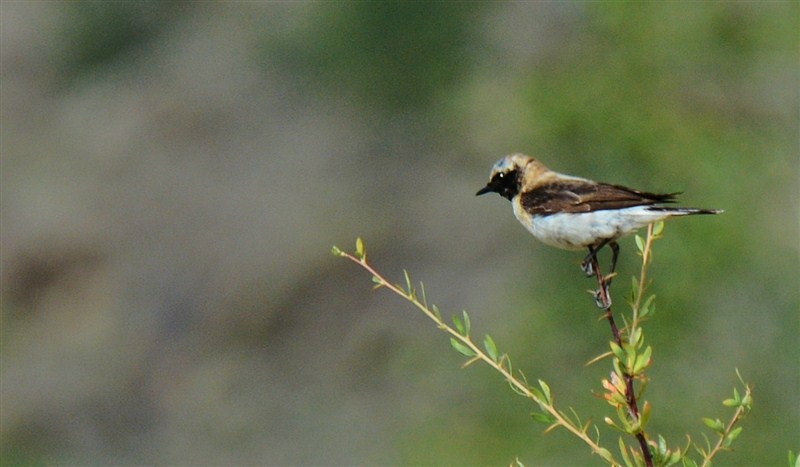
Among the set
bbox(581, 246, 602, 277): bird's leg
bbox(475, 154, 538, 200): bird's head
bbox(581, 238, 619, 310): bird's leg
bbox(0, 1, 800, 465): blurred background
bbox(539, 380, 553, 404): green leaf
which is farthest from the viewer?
bbox(0, 1, 800, 465): blurred background

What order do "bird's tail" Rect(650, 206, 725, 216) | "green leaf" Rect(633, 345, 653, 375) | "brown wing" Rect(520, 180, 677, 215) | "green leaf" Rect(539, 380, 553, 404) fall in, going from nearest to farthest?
"green leaf" Rect(633, 345, 653, 375), "green leaf" Rect(539, 380, 553, 404), "bird's tail" Rect(650, 206, 725, 216), "brown wing" Rect(520, 180, 677, 215)

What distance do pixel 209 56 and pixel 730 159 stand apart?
530 inches

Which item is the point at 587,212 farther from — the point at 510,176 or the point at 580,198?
the point at 510,176

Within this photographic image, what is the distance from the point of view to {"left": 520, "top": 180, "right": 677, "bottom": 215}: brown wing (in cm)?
441

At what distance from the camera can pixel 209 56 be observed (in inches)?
844

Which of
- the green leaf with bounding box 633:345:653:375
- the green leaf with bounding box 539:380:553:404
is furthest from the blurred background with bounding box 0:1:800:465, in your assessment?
the green leaf with bounding box 633:345:653:375

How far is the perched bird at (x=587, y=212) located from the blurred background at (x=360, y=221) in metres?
4.71

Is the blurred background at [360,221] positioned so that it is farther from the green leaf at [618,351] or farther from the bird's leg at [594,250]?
the green leaf at [618,351]

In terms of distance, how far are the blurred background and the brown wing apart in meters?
4.65

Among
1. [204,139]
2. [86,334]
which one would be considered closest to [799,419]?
[86,334]

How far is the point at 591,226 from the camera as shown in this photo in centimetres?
443

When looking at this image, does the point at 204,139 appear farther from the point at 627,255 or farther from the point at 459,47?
the point at 627,255

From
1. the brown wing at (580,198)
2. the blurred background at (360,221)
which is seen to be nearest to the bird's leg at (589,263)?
the brown wing at (580,198)

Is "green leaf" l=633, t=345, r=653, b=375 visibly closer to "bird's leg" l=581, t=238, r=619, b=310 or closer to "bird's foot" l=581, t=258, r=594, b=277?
"bird's leg" l=581, t=238, r=619, b=310
